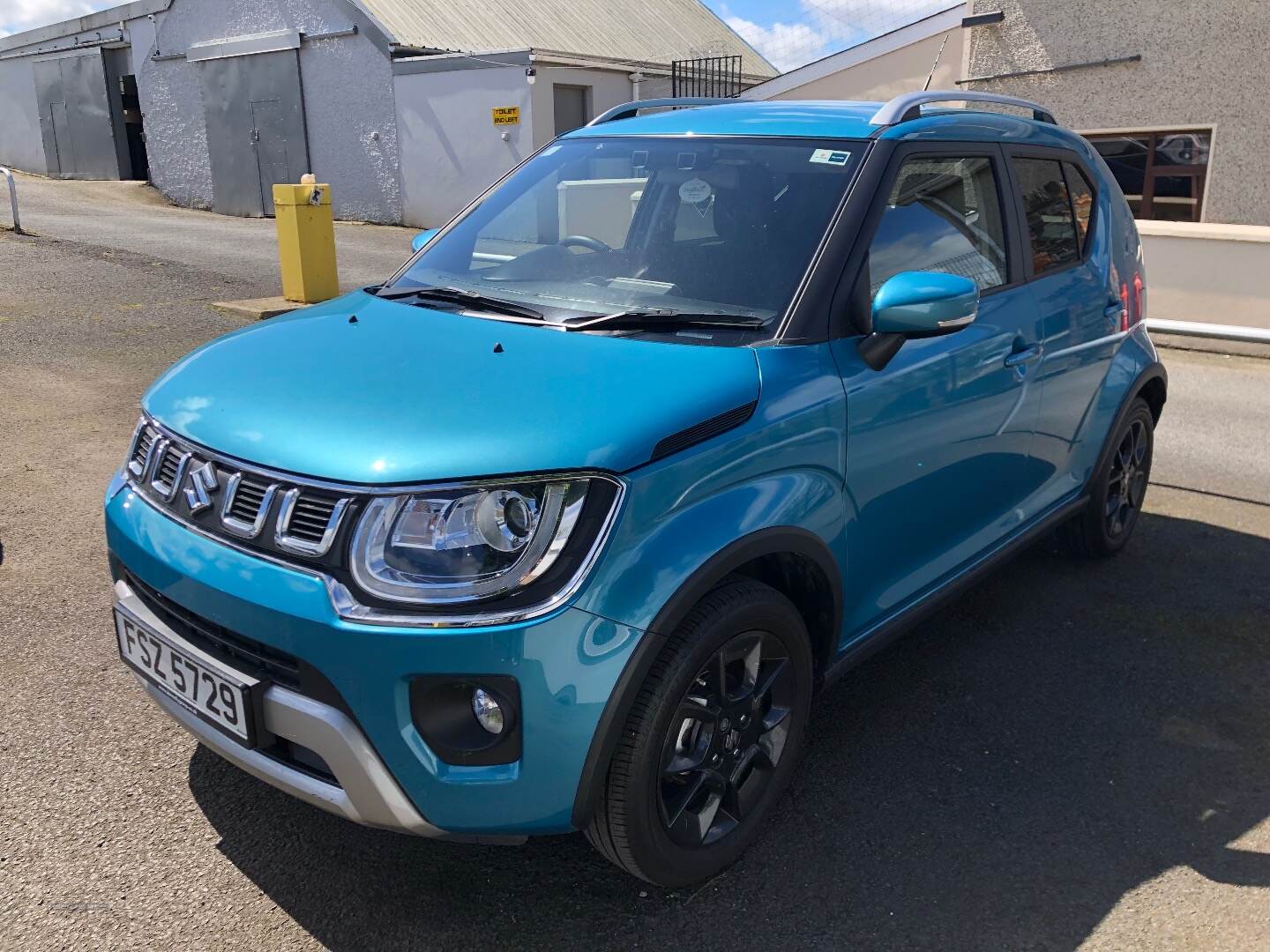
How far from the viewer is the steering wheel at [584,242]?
3391mm

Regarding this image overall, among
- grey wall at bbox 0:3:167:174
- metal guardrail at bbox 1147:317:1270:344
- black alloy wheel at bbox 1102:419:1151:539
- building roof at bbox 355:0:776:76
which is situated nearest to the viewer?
black alloy wheel at bbox 1102:419:1151:539

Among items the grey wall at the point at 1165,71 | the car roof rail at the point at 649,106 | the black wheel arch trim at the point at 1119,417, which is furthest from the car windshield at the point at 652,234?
the grey wall at the point at 1165,71

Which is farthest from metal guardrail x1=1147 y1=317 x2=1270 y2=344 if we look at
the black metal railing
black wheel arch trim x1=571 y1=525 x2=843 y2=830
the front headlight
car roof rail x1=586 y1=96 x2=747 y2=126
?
the black metal railing

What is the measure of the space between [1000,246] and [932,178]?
0.48 meters

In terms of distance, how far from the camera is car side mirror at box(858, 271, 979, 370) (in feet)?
9.35

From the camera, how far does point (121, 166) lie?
88.2 feet

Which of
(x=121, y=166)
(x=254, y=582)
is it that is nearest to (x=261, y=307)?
(x=254, y=582)

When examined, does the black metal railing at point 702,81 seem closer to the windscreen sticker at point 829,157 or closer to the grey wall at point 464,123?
the grey wall at point 464,123

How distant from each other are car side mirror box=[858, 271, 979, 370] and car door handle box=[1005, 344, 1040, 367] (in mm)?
692

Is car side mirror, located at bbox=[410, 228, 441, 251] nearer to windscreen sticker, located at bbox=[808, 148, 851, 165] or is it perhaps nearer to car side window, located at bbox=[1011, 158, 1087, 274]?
windscreen sticker, located at bbox=[808, 148, 851, 165]

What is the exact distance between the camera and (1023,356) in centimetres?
365

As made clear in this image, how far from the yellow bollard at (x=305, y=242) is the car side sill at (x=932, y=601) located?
7529mm

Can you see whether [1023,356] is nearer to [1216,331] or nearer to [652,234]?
[652,234]

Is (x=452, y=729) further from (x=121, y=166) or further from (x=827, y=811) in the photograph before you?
(x=121, y=166)
